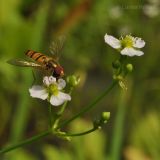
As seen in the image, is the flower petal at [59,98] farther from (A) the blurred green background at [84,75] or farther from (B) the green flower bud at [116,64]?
(A) the blurred green background at [84,75]

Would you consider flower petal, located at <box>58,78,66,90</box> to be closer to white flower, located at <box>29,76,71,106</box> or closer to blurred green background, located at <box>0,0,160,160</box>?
white flower, located at <box>29,76,71,106</box>

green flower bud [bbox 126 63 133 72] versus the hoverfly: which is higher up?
green flower bud [bbox 126 63 133 72]

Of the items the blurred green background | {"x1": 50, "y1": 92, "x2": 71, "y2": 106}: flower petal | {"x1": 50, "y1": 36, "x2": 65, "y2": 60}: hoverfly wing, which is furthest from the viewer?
the blurred green background

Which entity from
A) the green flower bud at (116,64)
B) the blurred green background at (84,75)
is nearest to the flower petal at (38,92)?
the green flower bud at (116,64)

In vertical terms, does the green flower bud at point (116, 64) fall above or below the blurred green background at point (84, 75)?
above

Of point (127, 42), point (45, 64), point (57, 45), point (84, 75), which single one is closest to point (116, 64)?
point (127, 42)

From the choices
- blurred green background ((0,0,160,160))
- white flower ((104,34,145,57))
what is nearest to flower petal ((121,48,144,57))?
white flower ((104,34,145,57))

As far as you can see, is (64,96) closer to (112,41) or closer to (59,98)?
(59,98)
